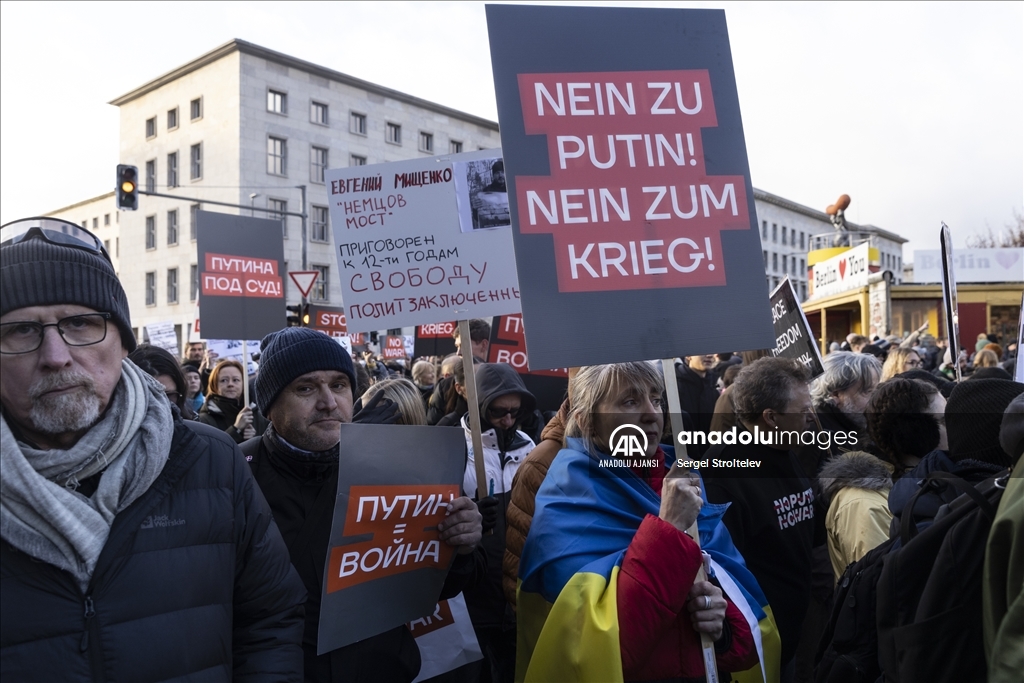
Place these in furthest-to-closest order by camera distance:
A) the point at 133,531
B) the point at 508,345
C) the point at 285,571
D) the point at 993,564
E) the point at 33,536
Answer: the point at 508,345 → the point at 285,571 → the point at 993,564 → the point at 133,531 → the point at 33,536

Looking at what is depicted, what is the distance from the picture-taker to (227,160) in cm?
4038

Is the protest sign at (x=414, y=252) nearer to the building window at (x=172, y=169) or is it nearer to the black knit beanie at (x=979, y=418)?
the black knit beanie at (x=979, y=418)

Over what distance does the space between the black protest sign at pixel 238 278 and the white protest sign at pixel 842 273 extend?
1727 centimetres

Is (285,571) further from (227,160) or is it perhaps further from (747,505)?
(227,160)

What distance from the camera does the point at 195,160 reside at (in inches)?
1674

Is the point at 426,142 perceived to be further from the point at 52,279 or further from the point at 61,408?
the point at 61,408

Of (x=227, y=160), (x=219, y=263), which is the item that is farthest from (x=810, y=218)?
(x=219, y=263)

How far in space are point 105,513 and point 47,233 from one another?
0.69m

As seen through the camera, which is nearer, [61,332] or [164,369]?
[61,332]

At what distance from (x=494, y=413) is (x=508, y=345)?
1835 mm

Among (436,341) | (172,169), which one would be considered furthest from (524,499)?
(172,169)

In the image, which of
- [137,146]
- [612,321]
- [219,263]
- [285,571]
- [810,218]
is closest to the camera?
[285,571]

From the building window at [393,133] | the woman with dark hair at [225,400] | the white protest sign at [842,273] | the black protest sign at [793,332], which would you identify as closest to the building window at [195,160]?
the building window at [393,133]

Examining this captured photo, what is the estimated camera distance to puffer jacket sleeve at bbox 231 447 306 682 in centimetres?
205
